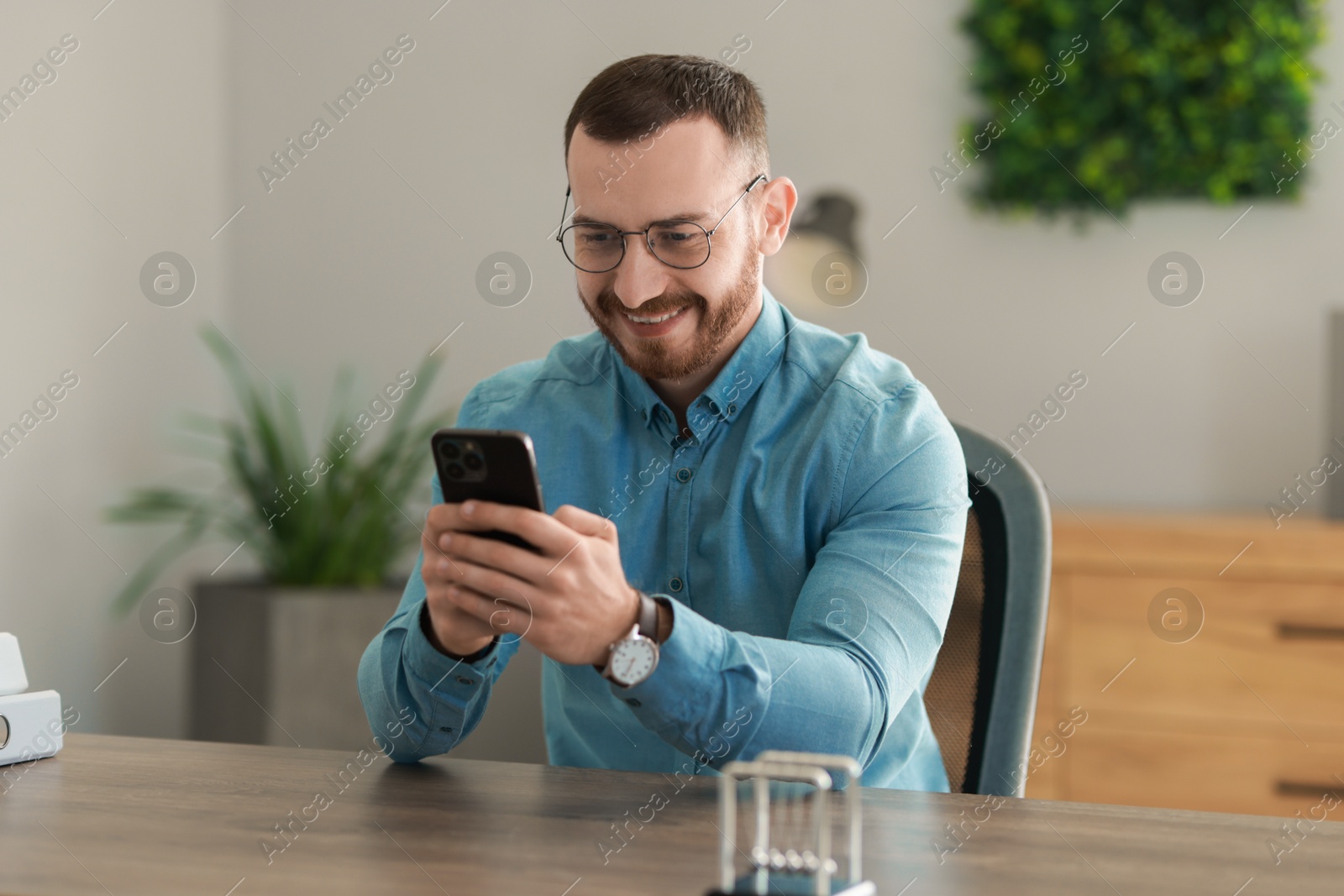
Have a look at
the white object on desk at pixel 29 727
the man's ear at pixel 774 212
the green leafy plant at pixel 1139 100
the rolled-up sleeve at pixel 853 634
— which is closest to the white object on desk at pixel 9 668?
the white object on desk at pixel 29 727

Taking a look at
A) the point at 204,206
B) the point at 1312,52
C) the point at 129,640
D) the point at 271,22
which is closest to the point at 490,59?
the point at 271,22

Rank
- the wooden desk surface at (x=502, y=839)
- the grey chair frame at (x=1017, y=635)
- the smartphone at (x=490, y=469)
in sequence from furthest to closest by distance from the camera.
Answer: the grey chair frame at (x=1017, y=635)
the smartphone at (x=490, y=469)
the wooden desk surface at (x=502, y=839)

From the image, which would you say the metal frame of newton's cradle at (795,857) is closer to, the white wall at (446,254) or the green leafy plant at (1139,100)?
the white wall at (446,254)

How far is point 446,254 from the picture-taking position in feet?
11.0

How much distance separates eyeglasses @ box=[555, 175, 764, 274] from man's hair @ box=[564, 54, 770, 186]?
0.08 metres

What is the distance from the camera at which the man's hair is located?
4.26ft

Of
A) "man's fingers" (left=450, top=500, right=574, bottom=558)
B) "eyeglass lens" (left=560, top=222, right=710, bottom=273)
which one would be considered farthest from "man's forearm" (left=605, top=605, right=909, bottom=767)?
"eyeglass lens" (left=560, top=222, right=710, bottom=273)

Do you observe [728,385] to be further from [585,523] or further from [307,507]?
[307,507]

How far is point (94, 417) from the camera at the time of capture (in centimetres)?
290

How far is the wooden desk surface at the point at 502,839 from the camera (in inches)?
30.7

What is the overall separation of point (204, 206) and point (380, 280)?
0.51 metres

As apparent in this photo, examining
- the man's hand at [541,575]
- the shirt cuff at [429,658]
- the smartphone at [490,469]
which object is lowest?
the shirt cuff at [429,658]

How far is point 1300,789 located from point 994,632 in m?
1.59

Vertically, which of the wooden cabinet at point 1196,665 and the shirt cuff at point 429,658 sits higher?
the shirt cuff at point 429,658
